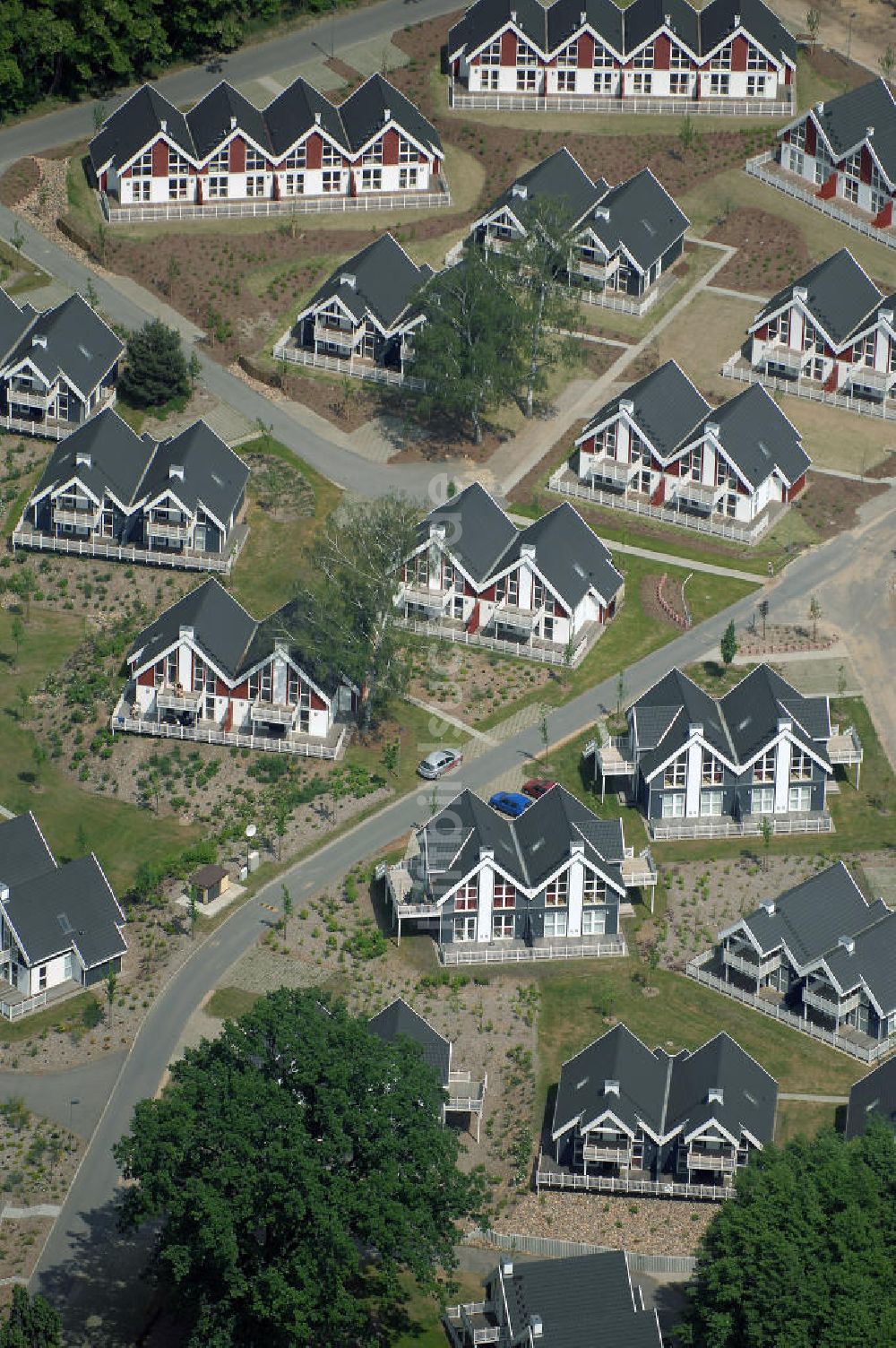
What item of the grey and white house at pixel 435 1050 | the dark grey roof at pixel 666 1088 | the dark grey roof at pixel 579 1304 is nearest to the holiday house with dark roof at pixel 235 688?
the grey and white house at pixel 435 1050

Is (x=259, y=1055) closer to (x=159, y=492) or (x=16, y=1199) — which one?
(x=16, y=1199)

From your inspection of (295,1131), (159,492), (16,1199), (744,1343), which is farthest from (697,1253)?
(159,492)

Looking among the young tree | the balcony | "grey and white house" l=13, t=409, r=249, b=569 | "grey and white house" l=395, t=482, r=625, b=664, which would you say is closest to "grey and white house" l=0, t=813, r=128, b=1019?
the balcony

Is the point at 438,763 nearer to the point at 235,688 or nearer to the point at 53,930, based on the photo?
the point at 235,688

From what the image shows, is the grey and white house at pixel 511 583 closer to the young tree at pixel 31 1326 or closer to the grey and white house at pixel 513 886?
the grey and white house at pixel 513 886

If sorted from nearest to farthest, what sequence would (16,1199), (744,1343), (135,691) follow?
(744,1343)
(16,1199)
(135,691)
